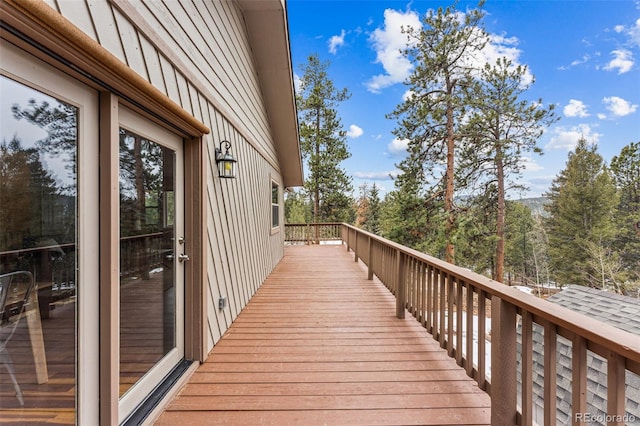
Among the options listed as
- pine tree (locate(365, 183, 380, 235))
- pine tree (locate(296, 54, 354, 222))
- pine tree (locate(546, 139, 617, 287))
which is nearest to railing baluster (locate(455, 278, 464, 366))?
pine tree (locate(296, 54, 354, 222))

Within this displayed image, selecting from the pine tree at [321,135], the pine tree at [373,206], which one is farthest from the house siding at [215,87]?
the pine tree at [373,206]

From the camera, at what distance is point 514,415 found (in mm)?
1611

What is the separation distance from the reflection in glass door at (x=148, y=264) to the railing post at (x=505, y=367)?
7.18ft

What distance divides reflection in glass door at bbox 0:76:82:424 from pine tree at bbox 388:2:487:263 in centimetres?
1089

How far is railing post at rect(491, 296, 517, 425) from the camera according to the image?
162 cm

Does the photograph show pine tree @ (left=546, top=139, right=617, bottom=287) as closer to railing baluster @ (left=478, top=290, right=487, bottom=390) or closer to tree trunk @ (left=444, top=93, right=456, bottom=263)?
tree trunk @ (left=444, top=93, right=456, bottom=263)

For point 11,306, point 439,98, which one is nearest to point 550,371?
point 11,306

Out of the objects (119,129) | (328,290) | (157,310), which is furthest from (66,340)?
(328,290)

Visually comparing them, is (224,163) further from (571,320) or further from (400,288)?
(571,320)

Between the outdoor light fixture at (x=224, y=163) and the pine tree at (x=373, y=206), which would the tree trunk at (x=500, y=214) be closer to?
the outdoor light fixture at (x=224, y=163)

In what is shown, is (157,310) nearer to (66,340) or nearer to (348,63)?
(66,340)

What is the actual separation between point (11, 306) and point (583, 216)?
24.9 metres

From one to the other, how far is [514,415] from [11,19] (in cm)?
290

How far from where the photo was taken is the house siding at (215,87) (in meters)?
1.62
